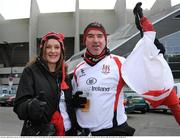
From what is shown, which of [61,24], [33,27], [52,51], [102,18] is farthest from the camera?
[102,18]

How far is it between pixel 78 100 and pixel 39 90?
0.98ft

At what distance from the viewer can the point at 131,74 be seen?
91.8 inches

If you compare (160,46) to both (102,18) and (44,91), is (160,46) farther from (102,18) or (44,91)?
(102,18)

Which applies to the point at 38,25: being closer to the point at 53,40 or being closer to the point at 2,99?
the point at 2,99

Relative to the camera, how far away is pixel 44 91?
2.39 m

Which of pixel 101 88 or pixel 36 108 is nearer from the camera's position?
pixel 36 108

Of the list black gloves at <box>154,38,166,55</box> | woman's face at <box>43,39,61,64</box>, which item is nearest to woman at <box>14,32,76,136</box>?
woman's face at <box>43,39,61,64</box>

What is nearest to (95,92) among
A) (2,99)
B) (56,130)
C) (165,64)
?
(56,130)

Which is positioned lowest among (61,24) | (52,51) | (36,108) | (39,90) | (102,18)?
(36,108)

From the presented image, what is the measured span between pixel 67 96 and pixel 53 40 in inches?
16.5

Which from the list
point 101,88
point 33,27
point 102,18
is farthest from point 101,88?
point 102,18

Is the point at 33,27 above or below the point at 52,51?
above

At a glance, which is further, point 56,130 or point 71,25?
point 71,25

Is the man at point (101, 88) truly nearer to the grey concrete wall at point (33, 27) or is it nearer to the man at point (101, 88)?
the man at point (101, 88)
